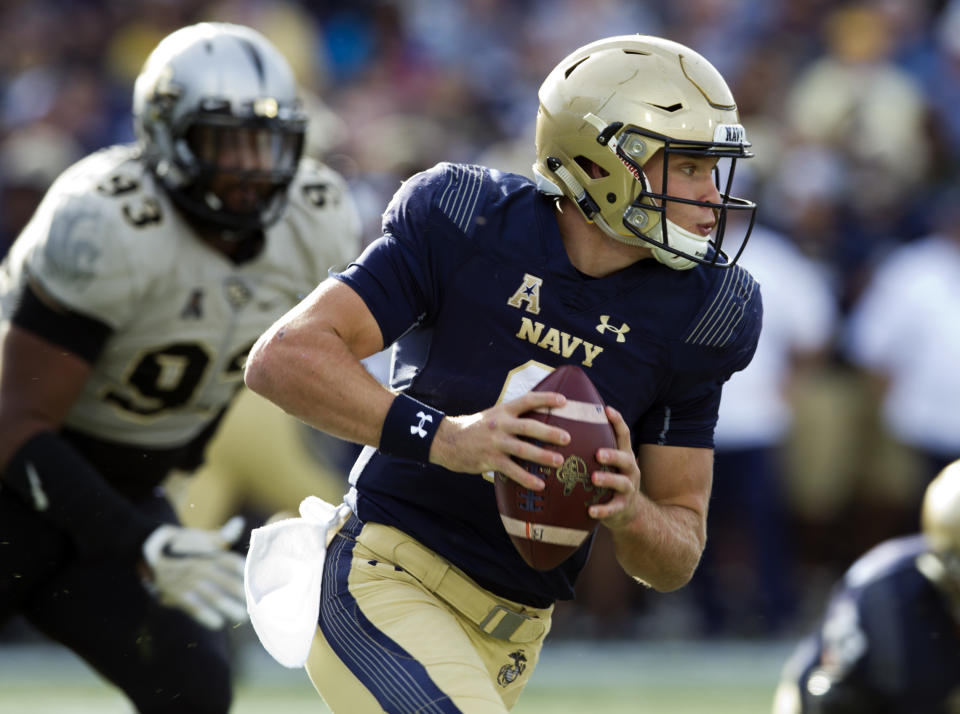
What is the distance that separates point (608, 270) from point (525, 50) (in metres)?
6.15

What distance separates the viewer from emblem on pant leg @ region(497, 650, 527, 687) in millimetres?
2955

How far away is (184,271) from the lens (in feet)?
12.8

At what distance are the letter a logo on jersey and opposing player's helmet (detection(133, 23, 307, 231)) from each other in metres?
1.31

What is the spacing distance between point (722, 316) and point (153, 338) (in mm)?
1659

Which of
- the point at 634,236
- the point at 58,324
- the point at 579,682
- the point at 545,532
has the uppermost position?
the point at 634,236

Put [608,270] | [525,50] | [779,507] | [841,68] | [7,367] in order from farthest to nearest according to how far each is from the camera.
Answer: [525,50] < [841,68] < [779,507] < [7,367] < [608,270]

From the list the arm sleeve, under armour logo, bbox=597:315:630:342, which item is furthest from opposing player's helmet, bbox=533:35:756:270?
the arm sleeve

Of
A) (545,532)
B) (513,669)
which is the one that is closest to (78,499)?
(513,669)

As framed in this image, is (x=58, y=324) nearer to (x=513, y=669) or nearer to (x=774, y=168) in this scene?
(x=513, y=669)

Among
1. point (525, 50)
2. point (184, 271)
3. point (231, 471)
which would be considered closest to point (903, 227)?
point (525, 50)

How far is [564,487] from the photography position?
8.34ft

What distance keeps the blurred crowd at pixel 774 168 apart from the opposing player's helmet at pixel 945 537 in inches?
93.8

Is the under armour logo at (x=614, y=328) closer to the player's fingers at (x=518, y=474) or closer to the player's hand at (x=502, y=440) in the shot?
the player's hand at (x=502, y=440)

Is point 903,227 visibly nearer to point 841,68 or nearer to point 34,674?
point 841,68
